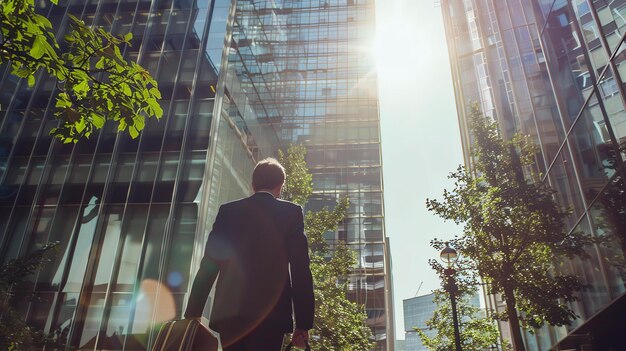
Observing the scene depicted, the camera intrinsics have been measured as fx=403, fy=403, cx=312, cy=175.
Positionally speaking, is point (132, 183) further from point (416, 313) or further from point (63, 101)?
point (416, 313)

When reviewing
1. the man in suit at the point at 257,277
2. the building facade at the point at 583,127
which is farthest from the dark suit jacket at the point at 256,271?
the building facade at the point at 583,127

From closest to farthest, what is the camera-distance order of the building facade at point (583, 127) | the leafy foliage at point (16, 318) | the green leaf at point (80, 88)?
1. the green leaf at point (80, 88)
2. the building facade at point (583, 127)
3. the leafy foliage at point (16, 318)

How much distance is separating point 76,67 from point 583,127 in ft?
41.8

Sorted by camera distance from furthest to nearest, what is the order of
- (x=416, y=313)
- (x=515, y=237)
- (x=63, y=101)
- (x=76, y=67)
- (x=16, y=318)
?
Answer: 1. (x=416, y=313)
2. (x=515, y=237)
3. (x=16, y=318)
4. (x=63, y=101)
5. (x=76, y=67)

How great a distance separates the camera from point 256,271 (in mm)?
2738

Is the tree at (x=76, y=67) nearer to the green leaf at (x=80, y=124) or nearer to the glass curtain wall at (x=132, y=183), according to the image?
the green leaf at (x=80, y=124)

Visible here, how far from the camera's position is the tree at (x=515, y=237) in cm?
1173

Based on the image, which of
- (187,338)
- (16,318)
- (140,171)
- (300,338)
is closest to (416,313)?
(140,171)

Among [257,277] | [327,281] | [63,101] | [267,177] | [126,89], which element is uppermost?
[327,281]

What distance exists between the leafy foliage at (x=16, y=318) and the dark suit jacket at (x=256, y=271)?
1156cm

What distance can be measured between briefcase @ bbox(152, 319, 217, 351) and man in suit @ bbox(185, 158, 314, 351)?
0.08 meters

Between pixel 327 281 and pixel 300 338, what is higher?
pixel 327 281

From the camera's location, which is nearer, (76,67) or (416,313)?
(76,67)

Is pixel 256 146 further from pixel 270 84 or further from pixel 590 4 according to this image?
pixel 590 4
